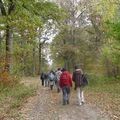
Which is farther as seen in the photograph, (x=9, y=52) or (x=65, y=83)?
(x=9, y=52)

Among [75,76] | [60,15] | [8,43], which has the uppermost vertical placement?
[60,15]

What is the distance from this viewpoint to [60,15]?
109 feet

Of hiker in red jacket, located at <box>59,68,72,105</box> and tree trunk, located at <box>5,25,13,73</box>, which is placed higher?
tree trunk, located at <box>5,25,13,73</box>

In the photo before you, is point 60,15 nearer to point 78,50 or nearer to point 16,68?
point 16,68

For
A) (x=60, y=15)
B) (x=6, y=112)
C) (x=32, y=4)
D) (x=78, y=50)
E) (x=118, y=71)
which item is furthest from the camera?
(x=78, y=50)

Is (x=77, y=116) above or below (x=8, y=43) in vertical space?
below

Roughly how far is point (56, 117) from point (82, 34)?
47.7 meters

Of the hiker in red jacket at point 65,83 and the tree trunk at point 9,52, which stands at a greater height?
the tree trunk at point 9,52

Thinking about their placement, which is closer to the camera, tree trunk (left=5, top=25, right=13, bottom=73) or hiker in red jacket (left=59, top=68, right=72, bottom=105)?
hiker in red jacket (left=59, top=68, right=72, bottom=105)

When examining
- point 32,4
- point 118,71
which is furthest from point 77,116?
point 118,71

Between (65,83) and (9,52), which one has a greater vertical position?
(9,52)

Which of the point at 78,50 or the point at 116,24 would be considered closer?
the point at 116,24

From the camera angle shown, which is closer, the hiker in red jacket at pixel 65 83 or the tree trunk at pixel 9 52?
the hiker in red jacket at pixel 65 83

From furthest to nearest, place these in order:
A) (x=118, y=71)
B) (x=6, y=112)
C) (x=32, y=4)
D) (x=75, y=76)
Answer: (x=118, y=71) < (x=32, y=4) < (x=75, y=76) < (x=6, y=112)
